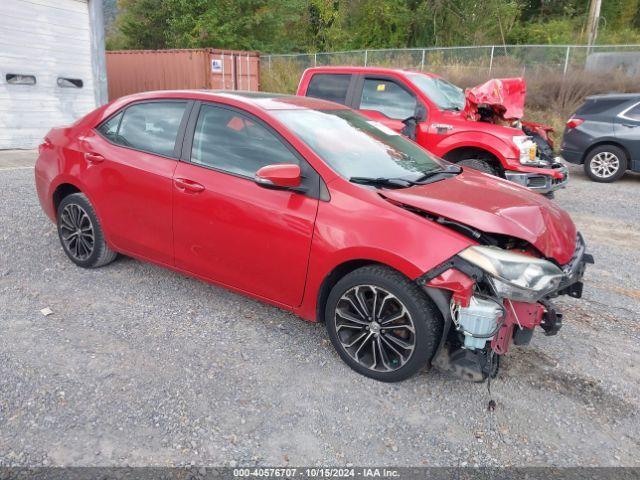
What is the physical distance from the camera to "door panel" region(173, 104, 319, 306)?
3.21 metres

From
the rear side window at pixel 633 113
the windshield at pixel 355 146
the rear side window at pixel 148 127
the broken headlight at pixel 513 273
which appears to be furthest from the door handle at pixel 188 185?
the rear side window at pixel 633 113

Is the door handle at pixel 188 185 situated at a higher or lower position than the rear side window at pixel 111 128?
lower

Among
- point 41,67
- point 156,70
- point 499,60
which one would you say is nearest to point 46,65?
point 41,67

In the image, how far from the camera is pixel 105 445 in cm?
249

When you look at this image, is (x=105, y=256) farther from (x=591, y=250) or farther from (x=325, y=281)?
(x=591, y=250)

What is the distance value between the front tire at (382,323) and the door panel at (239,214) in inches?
13.3

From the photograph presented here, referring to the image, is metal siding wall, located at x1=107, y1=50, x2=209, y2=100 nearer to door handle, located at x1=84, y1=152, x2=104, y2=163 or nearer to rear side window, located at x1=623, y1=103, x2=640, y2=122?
rear side window, located at x1=623, y1=103, x2=640, y2=122

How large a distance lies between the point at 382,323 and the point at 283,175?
42.2 inches

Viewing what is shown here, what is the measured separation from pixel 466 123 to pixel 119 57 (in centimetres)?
1653

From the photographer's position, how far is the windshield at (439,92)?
23.6 feet

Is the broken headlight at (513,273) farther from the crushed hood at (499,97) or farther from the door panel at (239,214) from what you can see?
the crushed hood at (499,97)

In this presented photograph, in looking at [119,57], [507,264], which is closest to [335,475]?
[507,264]

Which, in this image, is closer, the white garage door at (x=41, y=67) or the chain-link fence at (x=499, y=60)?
the white garage door at (x=41, y=67)

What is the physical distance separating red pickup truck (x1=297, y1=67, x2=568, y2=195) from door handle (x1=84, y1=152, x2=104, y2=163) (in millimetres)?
4001
